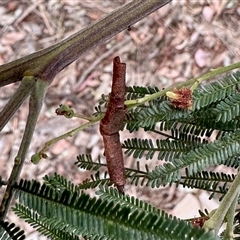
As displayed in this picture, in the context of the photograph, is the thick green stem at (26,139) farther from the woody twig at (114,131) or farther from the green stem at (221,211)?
the green stem at (221,211)

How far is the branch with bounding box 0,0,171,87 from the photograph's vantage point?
1.97 ft

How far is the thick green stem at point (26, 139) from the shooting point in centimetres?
48

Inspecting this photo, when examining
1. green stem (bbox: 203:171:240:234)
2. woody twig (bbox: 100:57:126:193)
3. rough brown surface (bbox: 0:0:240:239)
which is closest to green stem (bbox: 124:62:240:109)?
woody twig (bbox: 100:57:126:193)

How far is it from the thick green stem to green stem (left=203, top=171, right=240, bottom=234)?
0.20m

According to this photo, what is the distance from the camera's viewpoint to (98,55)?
158 cm

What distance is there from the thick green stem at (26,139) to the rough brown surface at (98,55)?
877mm

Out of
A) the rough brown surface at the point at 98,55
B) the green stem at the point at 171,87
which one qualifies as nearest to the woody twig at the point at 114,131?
the green stem at the point at 171,87

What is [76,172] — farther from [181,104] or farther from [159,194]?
[181,104]

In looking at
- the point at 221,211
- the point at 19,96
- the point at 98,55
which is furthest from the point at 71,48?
the point at 98,55

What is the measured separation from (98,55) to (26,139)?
106 centimetres

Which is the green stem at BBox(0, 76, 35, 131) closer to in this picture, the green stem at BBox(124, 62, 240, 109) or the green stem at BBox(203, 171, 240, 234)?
the green stem at BBox(124, 62, 240, 109)

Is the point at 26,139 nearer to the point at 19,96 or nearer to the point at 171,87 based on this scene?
the point at 19,96

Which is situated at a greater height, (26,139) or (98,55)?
(98,55)

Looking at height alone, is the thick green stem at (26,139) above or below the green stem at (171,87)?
below
